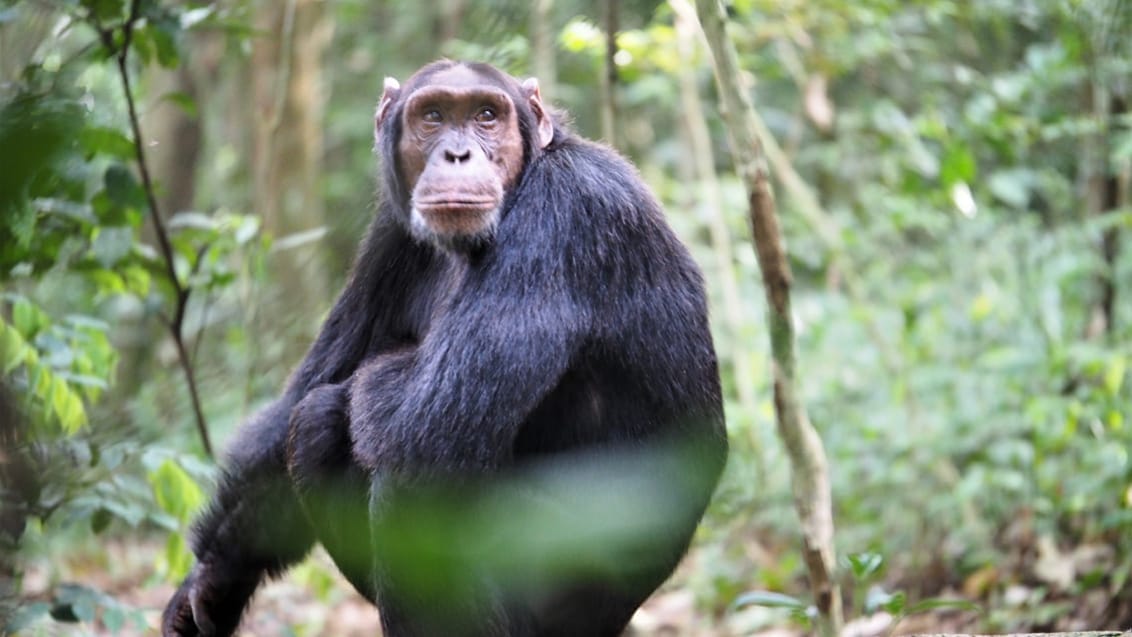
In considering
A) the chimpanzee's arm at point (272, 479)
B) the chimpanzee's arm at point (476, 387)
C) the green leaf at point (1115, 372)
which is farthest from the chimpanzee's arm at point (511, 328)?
the green leaf at point (1115, 372)

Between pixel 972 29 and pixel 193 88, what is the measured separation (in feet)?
24.5

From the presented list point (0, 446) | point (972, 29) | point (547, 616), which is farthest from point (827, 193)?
point (0, 446)

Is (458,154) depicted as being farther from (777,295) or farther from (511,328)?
(777,295)

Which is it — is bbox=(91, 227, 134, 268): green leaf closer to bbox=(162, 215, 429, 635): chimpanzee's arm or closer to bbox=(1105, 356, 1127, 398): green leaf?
bbox=(162, 215, 429, 635): chimpanzee's arm

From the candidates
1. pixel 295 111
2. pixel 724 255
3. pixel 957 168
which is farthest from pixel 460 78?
pixel 295 111

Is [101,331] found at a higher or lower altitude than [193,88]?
lower

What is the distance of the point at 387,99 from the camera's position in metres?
4.80

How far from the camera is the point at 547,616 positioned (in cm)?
400

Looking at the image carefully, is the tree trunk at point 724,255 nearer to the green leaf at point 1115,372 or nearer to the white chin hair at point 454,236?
the green leaf at point 1115,372

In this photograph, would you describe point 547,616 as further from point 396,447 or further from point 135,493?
point 135,493

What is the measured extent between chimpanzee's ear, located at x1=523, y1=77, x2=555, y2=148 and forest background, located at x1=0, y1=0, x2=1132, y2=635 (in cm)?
32

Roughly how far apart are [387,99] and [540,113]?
0.69m

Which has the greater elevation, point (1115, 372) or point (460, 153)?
point (460, 153)

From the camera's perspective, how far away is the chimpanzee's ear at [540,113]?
14.8ft
